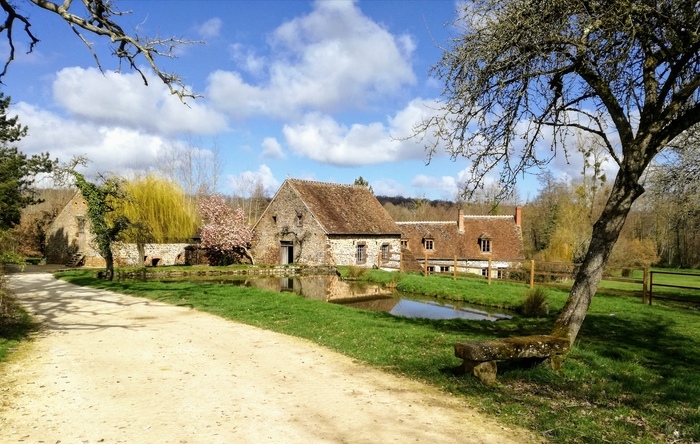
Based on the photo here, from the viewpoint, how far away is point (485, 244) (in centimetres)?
3412

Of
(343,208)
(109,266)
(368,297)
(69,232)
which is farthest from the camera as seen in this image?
(343,208)

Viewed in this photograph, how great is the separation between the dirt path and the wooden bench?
650 mm

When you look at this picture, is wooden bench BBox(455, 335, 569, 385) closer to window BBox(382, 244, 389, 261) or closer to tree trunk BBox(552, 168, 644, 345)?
tree trunk BBox(552, 168, 644, 345)

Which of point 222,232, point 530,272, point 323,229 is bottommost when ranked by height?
point 530,272

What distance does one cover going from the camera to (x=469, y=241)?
3431cm

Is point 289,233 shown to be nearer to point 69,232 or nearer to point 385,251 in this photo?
point 385,251

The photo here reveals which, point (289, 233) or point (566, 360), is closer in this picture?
point (566, 360)

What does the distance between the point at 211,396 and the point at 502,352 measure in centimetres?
356

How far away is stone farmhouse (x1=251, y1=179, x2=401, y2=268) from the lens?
101 ft

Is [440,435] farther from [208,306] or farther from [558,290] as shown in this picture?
[558,290]

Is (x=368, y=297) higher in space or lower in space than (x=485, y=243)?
lower

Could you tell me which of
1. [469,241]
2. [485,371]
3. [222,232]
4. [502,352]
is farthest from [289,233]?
[502,352]

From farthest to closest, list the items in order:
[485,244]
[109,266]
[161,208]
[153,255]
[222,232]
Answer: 1. [485,244]
2. [222,232]
3. [153,255]
4. [161,208]
5. [109,266]

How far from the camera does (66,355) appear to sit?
6926 millimetres
